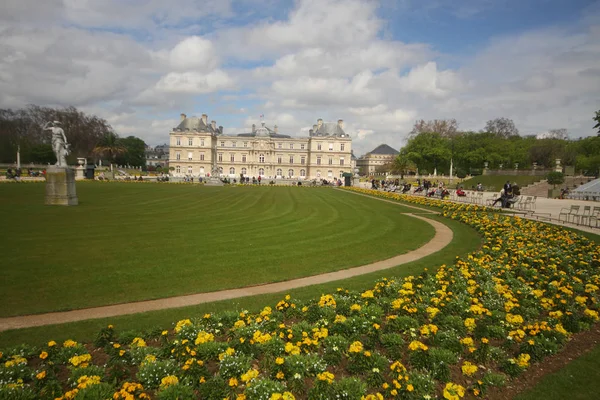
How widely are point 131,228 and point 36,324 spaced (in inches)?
319

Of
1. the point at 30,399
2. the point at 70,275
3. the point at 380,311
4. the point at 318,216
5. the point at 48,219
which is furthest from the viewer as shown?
the point at 318,216

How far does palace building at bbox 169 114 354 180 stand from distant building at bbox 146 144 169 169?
69.7 m

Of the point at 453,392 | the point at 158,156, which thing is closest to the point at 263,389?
the point at 453,392

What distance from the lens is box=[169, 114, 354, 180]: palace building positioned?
86.0 meters

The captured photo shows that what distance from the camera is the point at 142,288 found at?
7.52 m

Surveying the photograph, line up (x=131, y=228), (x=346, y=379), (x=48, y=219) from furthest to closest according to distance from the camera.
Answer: (x=48, y=219), (x=131, y=228), (x=346, y=379)

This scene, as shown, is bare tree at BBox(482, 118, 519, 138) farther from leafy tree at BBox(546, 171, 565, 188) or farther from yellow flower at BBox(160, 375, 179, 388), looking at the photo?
yellow flower at BBox(160, 375, 179, 388)

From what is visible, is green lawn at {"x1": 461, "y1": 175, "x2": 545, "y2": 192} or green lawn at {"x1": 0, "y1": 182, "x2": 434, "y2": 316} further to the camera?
green lawn at {"x1": 461, "y1": 175, "x2": 545, "y2": 192}

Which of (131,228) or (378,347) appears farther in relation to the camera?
(131,228)

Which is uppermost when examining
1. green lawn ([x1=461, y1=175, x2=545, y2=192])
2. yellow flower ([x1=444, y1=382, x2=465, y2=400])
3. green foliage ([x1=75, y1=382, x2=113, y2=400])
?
green lawn ([x1=461, y1=175, x2=545, y2=192])

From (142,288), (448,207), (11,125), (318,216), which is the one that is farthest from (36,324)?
(11,125)

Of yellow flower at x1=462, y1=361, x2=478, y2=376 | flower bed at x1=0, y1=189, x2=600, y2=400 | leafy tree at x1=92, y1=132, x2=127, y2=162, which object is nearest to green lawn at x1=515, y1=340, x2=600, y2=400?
flower bed at x1=0, y1=189, x2=600, y2=400

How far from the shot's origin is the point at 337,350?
16.2 ft

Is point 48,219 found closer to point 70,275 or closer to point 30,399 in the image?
point 70,275
